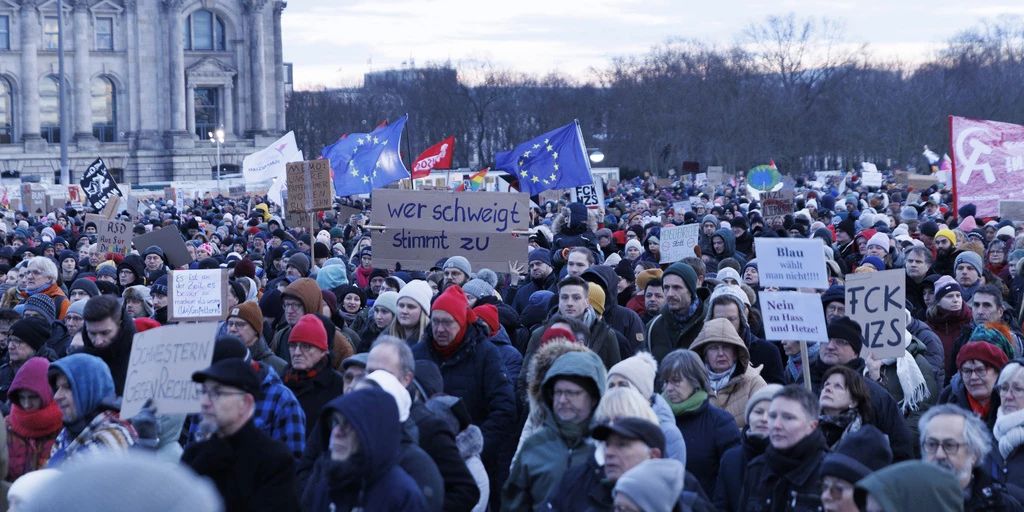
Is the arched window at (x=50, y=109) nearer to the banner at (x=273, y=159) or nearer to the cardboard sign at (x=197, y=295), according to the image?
the banner at (x=273, y=159)

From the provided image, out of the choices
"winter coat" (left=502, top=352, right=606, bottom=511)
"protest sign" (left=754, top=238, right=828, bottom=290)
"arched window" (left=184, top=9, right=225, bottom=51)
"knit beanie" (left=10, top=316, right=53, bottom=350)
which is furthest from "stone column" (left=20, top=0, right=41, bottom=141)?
"winter coat" (left=502, top=352, right=606, bottom=511)

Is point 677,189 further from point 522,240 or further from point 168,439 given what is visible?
point 168,439

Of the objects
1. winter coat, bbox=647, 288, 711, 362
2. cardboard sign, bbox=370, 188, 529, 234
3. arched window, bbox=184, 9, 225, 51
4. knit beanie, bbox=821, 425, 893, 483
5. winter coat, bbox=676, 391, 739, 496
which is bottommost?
winter coat, bbox=676, 391, 739, 496

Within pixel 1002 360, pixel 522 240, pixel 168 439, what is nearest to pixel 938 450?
pixel 1002 360

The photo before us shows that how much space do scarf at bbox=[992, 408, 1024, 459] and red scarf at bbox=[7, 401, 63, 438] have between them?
12.7 feet

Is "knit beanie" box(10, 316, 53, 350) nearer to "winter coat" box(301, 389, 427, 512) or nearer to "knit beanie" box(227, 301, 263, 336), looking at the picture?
"knit beanie" box(227, 301, 263, 336)

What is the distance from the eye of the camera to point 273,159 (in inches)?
1105

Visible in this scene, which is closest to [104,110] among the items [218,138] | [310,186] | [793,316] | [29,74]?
[29,74]

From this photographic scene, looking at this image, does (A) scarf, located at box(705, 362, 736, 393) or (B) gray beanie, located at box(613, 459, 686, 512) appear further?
(A) scarf, located at box(705, 362, 736, 393)

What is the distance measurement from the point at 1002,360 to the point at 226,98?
243 ft

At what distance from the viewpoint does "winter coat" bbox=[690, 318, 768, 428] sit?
7285 mm

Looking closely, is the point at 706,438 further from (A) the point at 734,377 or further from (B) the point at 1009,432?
(B) the point at 1009,432

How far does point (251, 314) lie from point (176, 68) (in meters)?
70.5

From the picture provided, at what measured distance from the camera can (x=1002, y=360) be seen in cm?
725
